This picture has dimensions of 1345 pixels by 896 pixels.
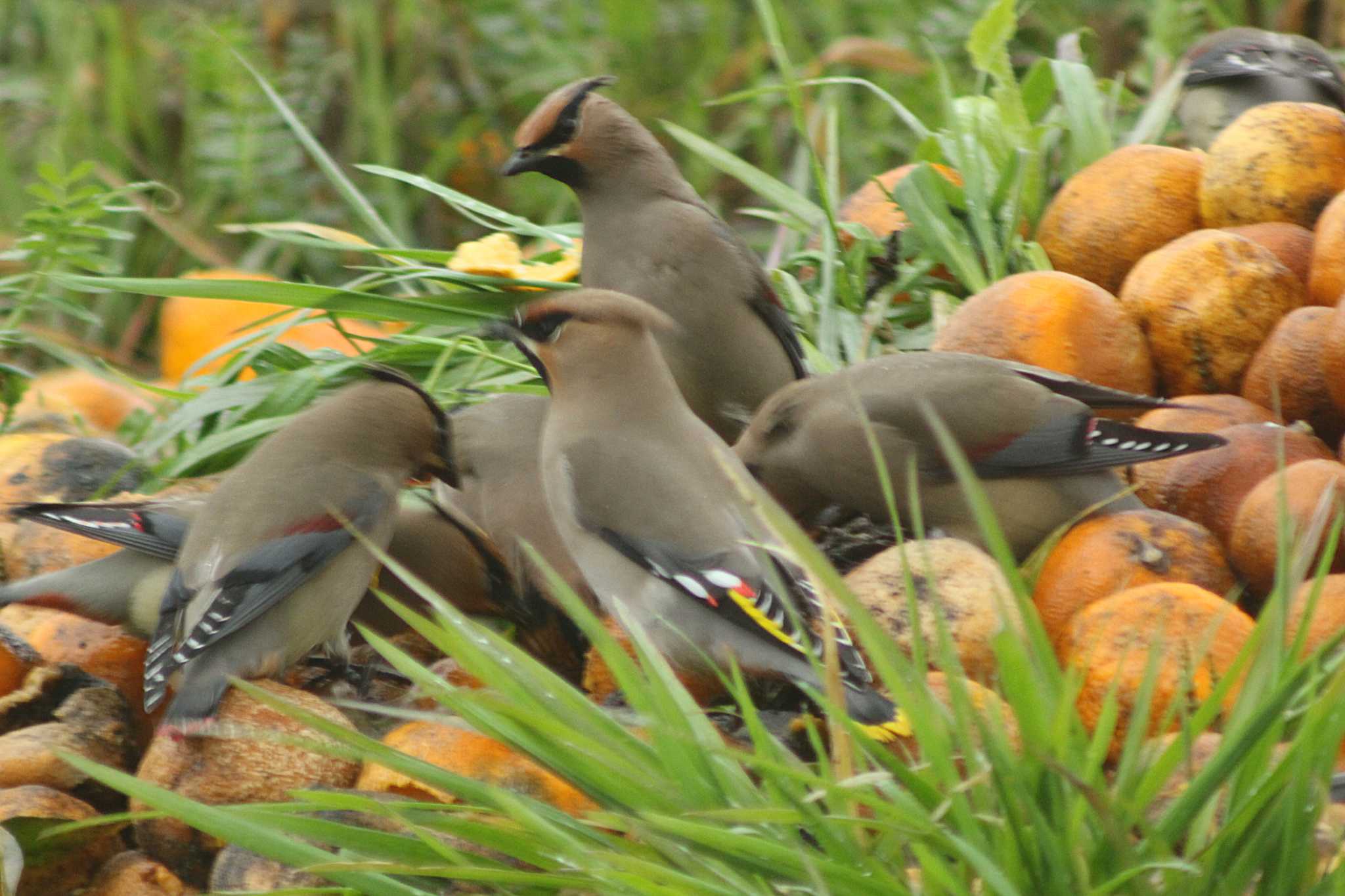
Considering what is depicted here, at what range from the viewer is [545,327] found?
306cm

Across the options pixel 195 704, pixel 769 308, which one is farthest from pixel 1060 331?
pixel 195 704

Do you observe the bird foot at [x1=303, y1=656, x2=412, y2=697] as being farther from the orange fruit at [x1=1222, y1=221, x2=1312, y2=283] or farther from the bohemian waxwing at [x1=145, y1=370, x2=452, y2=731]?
the orange fruit at [x1=1222, y1=221, x2=1312, y2=283]

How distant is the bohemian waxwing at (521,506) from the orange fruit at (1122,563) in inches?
30.6

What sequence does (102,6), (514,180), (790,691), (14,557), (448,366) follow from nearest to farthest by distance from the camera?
(790,691) < (14,557) < (448,366) < (514,180) < (102,6)

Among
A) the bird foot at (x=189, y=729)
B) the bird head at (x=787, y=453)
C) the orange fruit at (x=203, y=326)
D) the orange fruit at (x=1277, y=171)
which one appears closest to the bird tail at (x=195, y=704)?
the bird foot at (x=189, y=729)

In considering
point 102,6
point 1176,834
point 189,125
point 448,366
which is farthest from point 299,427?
point 102,6

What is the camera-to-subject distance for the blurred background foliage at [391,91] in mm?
6316

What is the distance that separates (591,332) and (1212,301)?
1112 millimetres

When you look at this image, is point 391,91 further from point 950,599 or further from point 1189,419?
point 950,599

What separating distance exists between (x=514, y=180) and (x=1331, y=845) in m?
4.93

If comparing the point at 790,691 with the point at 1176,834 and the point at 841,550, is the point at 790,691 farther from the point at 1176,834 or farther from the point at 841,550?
the point at 1176,834

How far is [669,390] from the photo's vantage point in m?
3.06

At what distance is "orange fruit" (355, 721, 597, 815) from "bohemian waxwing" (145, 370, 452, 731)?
0.34 meters

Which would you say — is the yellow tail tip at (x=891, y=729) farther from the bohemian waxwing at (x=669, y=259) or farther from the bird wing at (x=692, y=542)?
the bohemian waxwing at (x=669, y=259)
